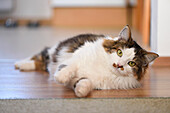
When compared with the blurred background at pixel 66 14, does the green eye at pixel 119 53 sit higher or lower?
lower

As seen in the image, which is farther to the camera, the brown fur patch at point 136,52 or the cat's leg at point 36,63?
the cat's leg at point 36,63

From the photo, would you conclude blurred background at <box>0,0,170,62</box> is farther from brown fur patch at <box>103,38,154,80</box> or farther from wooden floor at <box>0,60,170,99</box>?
brown fur patch at <box>103,38,154,80</box>

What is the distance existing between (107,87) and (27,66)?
0.76 m

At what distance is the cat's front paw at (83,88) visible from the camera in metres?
1.30

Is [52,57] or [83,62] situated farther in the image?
[52,57]

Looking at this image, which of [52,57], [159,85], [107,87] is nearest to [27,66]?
[52,57]

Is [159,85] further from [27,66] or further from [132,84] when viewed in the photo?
[27,66]

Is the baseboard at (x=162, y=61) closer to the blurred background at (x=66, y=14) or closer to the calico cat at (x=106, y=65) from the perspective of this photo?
the calico cat at (x=106, y=65)

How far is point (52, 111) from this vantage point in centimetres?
128

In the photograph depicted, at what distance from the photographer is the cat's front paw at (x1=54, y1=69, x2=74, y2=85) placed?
1333 mm

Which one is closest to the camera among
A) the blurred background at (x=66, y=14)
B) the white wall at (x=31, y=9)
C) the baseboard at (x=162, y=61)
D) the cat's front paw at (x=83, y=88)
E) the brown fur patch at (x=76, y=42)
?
the cat's front paw at (x=83, y=88)

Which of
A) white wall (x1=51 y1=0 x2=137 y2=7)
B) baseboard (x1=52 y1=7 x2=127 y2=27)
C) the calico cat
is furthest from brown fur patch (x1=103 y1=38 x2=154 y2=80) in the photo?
baseboard (x1=52 y1=7 x2=127 y2=27)

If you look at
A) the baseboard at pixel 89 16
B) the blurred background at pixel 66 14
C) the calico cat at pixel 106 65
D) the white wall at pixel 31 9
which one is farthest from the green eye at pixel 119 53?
the white wall at pixel 31 9

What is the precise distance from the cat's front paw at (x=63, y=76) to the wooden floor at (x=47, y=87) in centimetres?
8
